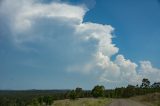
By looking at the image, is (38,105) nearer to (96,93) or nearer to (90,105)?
(90,105)

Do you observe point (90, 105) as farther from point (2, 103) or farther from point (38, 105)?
point (2, 103)

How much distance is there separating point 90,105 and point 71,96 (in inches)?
3316

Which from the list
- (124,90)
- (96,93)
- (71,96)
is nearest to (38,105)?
(71,96)

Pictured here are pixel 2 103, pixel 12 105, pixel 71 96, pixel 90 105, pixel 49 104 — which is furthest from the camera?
pixel 2 103

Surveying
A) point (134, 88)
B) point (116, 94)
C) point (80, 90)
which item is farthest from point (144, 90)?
point (80, 90)

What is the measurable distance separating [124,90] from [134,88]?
9054 mm

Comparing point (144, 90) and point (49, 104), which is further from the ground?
point (144, 90)

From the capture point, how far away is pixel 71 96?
515 feet

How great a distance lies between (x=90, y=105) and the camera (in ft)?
241

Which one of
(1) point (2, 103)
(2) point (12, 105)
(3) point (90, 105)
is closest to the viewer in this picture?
(3) point (90, 105)

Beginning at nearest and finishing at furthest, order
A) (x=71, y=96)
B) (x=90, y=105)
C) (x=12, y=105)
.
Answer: (x=90, y=105), (x=71, y=96), (x=12, y=105)

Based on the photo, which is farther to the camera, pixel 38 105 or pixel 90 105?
pixel 38 105

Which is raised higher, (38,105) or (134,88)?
(134,88)

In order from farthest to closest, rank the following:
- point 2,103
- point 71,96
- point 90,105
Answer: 1. point 2,103
2. point 71,96
3. point 90,105
